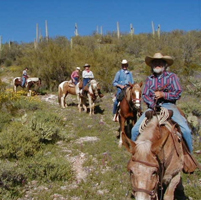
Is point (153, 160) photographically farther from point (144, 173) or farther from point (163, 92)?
point (163, 92)

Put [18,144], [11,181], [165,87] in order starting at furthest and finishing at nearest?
1. [18,144]
2. [11,181]
3. [165,87]

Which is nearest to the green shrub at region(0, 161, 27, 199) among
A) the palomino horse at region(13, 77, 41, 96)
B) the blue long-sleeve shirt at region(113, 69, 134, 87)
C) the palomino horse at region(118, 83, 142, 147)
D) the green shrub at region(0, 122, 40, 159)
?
the green shrub at region(0, 122, 40, 159)

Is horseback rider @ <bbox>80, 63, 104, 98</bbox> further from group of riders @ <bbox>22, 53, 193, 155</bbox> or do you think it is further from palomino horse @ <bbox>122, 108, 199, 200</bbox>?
palomino horse @ <bbox>122, 108, 199, 200</bbox>

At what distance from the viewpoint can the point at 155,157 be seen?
2.53 metres

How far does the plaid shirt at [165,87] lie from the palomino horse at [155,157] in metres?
0.50

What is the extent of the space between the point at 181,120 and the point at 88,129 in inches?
211

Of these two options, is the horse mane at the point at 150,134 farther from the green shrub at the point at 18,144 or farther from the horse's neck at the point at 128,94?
the green shrub at the point at 18,144

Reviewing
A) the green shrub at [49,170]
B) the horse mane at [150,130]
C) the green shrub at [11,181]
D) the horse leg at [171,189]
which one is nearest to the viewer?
the horse mane at [150,130]

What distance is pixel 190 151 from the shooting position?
13.1 ft

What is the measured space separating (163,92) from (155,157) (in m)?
1.66

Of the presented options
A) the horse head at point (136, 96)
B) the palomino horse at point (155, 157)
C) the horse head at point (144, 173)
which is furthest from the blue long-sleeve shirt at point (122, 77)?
the horse head at point (144, 173)

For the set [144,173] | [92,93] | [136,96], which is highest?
[136,96]

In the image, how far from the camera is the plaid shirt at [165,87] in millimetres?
3956

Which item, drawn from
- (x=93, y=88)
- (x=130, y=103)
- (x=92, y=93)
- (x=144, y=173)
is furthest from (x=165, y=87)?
(x=92, y=93)
